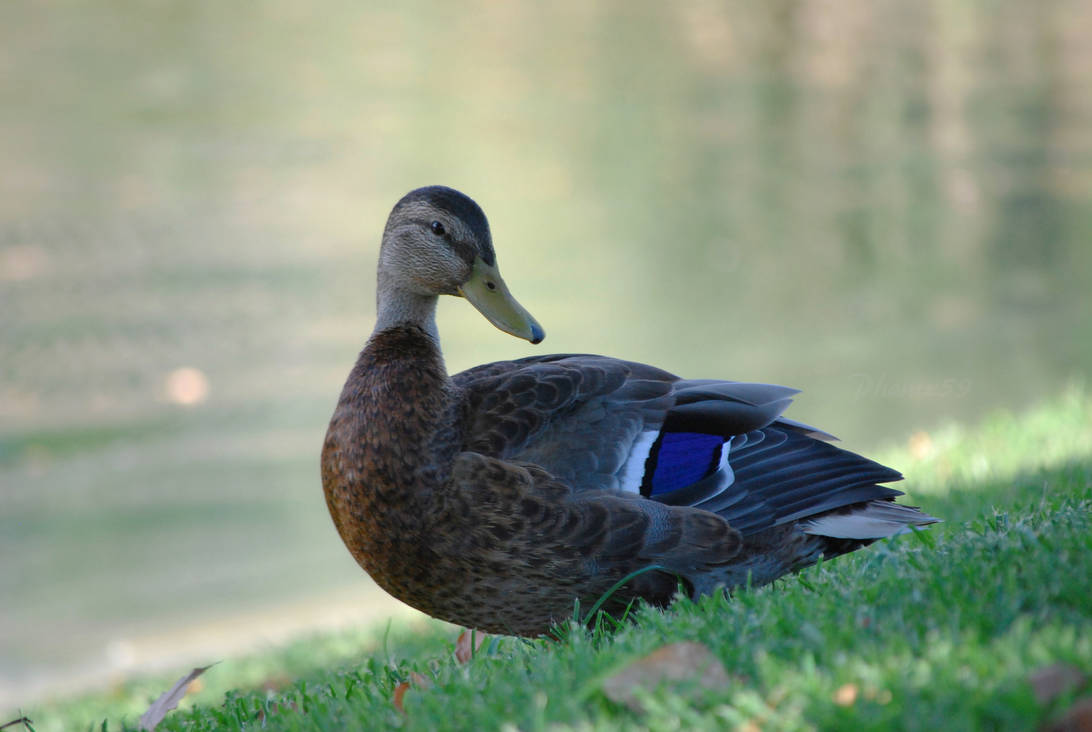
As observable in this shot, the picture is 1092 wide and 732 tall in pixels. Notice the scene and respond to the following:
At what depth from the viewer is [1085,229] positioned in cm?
1425

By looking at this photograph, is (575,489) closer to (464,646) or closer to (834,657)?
(464,646)

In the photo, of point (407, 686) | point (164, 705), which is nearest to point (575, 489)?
point (407, 686)

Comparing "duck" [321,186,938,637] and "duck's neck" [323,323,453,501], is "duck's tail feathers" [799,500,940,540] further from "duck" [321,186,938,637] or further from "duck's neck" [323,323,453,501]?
"duck's neck" [323,323,453,501]

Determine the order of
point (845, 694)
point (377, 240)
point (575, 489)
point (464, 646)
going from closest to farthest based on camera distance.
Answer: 1. point (845, 694)
2. point (575, 489)
3. point (464, 646)
4. point (377, 240)

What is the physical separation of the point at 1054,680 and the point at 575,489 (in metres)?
1.53

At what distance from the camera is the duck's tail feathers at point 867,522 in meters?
3.21

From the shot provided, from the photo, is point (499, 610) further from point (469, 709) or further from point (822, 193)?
point (822, 193)

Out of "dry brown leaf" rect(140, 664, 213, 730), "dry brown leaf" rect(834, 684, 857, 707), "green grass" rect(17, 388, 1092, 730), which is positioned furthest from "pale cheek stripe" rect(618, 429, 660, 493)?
"dry brown leaf" rect(834, 684, 857, 707)

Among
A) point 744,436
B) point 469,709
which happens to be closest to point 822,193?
point 744,436

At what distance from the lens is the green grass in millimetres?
1872

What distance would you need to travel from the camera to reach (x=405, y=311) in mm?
3684

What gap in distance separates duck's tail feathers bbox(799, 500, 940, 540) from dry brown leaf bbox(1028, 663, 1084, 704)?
4.33 ft

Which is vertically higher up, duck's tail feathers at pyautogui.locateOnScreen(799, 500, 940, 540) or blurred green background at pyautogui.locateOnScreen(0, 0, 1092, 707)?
blurred green background at pyautogui.locateOnScreen(0, 0, 1092, 707)

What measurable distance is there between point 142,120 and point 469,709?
16.4m
